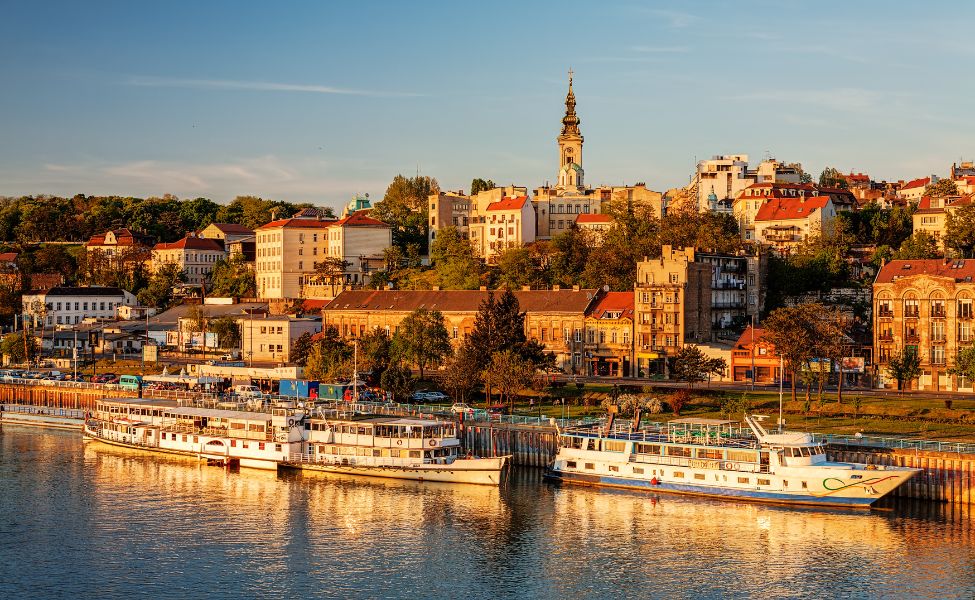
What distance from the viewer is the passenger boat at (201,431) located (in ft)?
249

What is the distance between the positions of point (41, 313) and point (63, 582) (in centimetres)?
12131

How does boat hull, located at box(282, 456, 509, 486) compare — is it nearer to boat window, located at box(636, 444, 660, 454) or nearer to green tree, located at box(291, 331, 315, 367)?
boat window, located at box(636, 444, 660, 454)

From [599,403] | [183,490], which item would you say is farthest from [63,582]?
[599,403]

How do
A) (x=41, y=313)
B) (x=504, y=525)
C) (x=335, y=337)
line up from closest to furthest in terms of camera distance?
(x=504, y=525)
(x=335, y=337)
(x=41, y=313)

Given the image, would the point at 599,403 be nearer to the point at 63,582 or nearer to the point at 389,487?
the point at 389,487

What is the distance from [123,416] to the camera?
86.1 m

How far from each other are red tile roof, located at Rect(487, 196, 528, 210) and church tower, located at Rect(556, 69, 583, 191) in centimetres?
1620

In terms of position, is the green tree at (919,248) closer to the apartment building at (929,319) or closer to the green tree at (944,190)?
the green tree at (944,190)

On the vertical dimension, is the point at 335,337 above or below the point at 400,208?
below

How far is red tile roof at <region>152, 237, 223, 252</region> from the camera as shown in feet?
606

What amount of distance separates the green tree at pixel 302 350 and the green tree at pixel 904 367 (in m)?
53.2

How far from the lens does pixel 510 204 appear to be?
527ft

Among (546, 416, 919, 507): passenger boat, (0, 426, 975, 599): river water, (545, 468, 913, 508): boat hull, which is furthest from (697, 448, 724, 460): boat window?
(0, 426, 975, 599): river water

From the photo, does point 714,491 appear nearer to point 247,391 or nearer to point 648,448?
point 648,448
